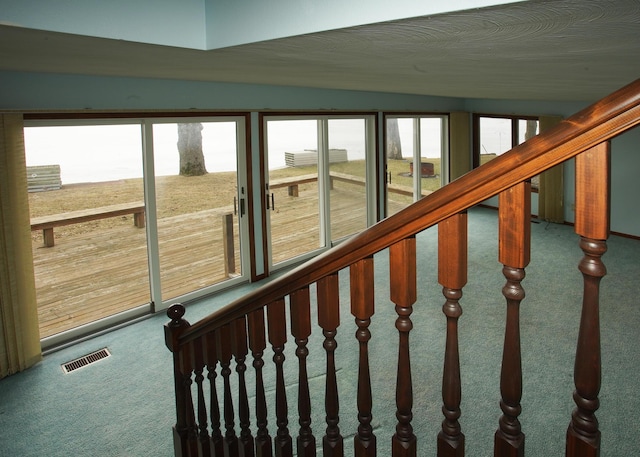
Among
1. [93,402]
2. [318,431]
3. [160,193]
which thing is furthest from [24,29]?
[160,193]

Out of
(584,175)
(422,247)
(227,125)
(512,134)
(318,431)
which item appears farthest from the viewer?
(512,134)

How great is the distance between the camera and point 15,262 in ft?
13.5

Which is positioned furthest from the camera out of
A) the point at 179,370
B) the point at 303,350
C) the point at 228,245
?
the point at 228,245

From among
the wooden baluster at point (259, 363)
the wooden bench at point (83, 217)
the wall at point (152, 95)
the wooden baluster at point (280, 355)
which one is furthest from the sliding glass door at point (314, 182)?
the wooden baluster at point (280, 355)

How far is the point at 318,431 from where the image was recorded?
3.28m

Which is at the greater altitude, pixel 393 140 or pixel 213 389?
pixel 393 140

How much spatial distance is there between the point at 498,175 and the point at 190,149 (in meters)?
5.09

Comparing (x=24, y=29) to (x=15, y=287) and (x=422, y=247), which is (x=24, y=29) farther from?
(x=422, y=247)

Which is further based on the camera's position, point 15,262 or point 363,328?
point 15,262

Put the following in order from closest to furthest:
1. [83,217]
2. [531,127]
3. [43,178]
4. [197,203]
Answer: [43,178] → [83,217] → [197,203] → [531,127]

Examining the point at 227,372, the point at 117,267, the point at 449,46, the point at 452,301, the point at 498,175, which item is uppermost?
the point at 449,46

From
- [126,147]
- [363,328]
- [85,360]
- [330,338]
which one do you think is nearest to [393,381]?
[85,360]

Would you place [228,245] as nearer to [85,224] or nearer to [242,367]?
[85,224]

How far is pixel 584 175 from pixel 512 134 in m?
8.88
